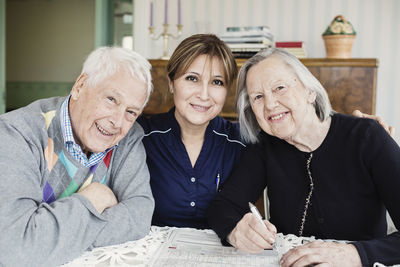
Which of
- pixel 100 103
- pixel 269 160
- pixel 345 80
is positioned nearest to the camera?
pixel 100 103

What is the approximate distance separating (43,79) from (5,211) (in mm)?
6603

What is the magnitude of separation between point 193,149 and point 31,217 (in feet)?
3.01

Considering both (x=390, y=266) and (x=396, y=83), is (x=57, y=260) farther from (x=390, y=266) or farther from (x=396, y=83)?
(x=396, y=83)

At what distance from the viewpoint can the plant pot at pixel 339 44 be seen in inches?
118

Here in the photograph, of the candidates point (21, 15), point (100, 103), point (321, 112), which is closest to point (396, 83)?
point (321, 112)

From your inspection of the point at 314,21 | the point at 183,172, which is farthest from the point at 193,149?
the point at 314,21

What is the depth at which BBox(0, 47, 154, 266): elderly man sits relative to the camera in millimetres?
1111

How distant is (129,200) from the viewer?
55.9 inches

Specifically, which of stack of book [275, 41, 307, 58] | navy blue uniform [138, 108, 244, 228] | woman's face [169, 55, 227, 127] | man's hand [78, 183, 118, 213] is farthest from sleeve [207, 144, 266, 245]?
stack of book [275, 41, 307, 58]

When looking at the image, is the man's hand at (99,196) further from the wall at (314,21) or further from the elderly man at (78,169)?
the wall at (314,21)

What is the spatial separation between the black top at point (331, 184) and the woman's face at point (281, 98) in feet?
0.44

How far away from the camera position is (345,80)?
2.90 metres

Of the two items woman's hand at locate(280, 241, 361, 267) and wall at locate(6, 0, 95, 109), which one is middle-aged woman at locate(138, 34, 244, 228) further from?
wall at locate(6, 0, 95, 109)

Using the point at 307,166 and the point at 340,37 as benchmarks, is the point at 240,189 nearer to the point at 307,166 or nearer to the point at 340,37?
the point at 307,166
